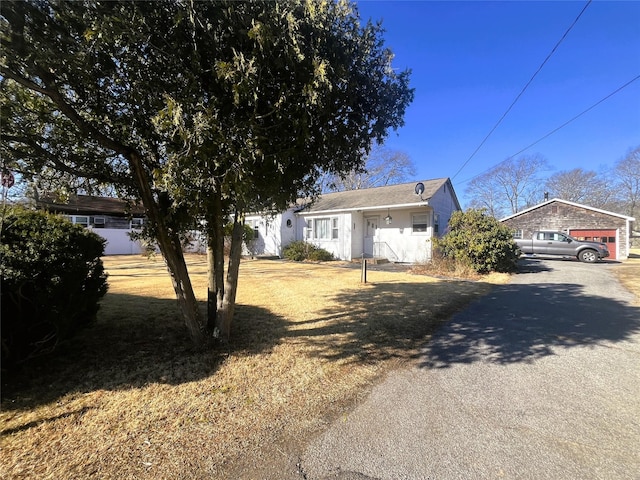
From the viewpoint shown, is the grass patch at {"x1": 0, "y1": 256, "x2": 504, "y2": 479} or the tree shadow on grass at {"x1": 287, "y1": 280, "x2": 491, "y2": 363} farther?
the tree shadow on grass at {"x1": 287, "y1": 280, "x2": 491, "y2": 363}

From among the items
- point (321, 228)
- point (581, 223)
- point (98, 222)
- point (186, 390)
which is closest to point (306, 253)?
point (321, 228)

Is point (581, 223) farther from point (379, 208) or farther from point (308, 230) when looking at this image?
point (308, 230)

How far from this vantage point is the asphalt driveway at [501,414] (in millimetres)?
2199

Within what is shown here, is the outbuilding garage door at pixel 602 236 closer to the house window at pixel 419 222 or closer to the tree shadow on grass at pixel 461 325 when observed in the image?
the house window at pixel 419 222

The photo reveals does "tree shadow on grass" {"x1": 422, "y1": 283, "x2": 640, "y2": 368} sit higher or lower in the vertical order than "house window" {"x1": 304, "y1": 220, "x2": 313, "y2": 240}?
lower

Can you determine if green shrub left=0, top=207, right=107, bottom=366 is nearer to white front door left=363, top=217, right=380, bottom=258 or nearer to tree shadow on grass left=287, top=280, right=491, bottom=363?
tree shadow on grass left=287, top=280, right=491, bottom=363

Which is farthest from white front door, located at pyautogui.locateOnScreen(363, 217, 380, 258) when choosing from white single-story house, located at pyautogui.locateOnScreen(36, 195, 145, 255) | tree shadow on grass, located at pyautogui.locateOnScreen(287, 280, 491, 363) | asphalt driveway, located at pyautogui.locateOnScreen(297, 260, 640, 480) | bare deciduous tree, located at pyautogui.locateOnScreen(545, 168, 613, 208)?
bare deciduous tree, located at pyautogui.locateOnScreen(545, 168, 613, 208)

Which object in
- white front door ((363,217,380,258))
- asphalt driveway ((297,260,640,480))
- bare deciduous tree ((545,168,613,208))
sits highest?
bare deciduous tree ((545,168,613,208))

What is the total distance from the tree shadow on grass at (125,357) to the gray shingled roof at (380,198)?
396 inches

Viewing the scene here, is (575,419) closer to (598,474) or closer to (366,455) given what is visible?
(598,474)

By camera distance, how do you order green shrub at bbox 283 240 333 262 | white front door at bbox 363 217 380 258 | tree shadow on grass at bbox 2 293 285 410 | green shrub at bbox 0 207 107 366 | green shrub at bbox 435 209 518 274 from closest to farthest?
green shrub at bbox 0 207 107 366 → tree shadow on grass at bbox 2 293 285 410 → green shrub at bbox 435 209 518 274 → green shrub at bbox 283 240 333 262 → white front door at bbox 363 217 380 258

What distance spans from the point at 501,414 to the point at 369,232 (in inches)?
597

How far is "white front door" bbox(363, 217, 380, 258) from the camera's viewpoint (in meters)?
17.6

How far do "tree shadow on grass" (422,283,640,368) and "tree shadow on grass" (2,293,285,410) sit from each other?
264cm
